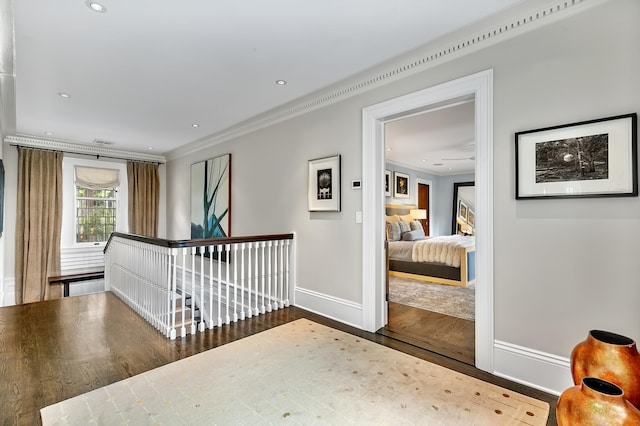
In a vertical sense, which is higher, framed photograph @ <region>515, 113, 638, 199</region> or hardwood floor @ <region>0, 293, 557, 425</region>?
framed photograph @ <region>515, 113, 638, 199</region>

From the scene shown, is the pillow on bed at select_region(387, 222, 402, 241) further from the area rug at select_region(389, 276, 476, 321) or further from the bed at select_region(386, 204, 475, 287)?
the area rug at select_region(389, 276, 476, 321)

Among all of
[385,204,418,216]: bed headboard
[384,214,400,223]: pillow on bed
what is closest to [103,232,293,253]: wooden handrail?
[384,214,400,223]: pillow on bed

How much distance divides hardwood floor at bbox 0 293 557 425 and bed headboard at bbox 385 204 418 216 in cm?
422

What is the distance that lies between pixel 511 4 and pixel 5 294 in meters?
7.50

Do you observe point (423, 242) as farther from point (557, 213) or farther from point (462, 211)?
point (462, 211)

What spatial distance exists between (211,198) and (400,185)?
4594mm

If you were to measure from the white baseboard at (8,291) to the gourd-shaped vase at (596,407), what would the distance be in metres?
7.08

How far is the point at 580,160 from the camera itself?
1.83 meters

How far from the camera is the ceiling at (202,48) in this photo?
2012 mm

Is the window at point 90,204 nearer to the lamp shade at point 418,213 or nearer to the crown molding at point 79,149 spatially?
the crown molding at point 79,149

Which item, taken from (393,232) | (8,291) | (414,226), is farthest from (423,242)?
(8,291)

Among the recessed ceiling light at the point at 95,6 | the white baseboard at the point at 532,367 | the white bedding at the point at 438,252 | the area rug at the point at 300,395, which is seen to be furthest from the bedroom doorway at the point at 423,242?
the recessed ceiling light at the point at 95,6

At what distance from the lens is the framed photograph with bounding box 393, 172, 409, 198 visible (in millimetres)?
7457

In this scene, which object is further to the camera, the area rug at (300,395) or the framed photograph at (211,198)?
the framed photograph at (211,198)
